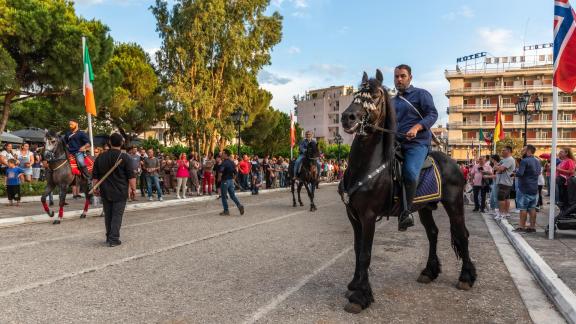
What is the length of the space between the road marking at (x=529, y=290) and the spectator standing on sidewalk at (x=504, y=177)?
389 cm

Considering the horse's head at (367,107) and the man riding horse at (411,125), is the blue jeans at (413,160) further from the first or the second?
the horse's head at (367,107)

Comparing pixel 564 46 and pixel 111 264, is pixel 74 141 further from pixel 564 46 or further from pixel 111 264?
pixel 564 46

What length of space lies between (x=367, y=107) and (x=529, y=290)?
3.03m

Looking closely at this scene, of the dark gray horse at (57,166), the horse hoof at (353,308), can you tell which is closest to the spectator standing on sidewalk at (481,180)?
the horse hoof at (353,308)

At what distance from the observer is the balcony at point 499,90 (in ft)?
255

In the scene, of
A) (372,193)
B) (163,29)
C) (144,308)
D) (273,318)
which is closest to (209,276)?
(144,308)

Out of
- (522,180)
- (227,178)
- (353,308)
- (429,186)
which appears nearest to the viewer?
(353,308)

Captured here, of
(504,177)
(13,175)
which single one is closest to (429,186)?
(504,177)

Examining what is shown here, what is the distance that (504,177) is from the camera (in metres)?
11.9

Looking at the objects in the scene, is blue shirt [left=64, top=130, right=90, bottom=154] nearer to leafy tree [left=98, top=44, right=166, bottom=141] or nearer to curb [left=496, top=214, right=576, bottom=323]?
curb [left=496, top=214, right=576, bottom=323]

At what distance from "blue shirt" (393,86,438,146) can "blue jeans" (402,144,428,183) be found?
7 cm

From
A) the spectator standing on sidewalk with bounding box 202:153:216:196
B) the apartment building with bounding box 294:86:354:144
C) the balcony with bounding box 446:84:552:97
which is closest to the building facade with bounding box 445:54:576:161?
the balcony with bounding box 446:84:552:97

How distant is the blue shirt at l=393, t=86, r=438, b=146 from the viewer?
5.23 meters

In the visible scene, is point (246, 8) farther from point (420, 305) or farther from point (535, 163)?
point (420, 305)
